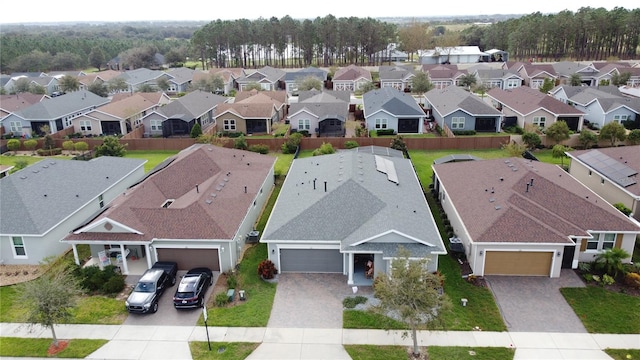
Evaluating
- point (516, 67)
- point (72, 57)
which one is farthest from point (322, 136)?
point (72, 57)

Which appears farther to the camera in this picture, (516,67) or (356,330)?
(516,67)

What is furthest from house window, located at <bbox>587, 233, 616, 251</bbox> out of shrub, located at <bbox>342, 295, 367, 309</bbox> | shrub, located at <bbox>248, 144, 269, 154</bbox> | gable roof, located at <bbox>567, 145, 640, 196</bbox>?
shrub, located at <bbox>248, 144, 269, 154</bbox>

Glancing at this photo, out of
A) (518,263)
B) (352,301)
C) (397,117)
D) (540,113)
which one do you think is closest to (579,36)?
(540,113)

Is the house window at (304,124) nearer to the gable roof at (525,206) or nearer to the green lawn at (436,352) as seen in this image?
the gable roof at (525,206)

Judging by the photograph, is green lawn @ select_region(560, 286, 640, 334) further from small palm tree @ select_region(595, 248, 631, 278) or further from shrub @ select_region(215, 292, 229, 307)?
shrub @ select_region(215, 292, 229, 307)

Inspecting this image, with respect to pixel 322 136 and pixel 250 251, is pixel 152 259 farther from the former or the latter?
pixel 322 136

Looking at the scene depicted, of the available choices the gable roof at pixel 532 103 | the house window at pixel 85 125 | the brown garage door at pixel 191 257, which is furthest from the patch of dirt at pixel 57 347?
the gable roof at pixel 532 103
